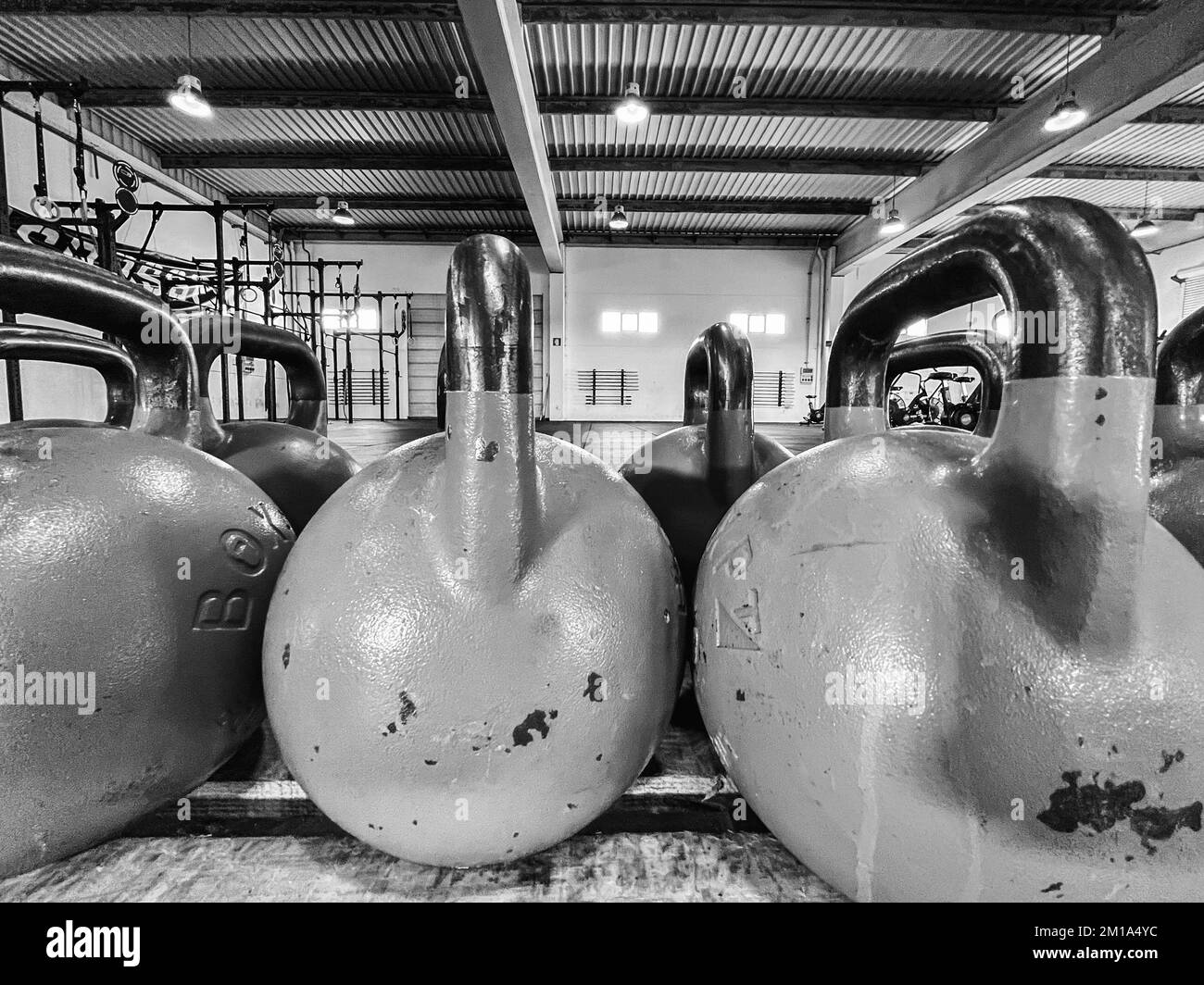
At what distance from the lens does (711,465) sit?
1208 millimetres

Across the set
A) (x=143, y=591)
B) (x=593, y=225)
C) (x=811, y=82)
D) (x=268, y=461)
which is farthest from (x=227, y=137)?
(x=143, y=591)

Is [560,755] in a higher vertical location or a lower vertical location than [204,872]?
higher

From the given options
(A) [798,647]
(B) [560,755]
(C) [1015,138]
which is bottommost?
(B) [560,755]

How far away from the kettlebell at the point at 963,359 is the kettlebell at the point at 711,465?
26 cm

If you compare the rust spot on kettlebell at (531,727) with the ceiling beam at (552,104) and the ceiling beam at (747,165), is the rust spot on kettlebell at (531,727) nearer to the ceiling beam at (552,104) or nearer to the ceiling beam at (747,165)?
the ceiling beam at (552,104)

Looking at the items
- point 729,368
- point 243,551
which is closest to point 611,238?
point 729,368

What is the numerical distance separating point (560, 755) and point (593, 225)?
1349 centimetres

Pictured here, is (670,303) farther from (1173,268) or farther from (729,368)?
(729,368)

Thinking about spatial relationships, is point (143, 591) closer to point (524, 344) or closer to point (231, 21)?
point (524, 344)

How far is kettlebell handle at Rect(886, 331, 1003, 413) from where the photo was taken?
115 cm

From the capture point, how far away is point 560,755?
674 mm

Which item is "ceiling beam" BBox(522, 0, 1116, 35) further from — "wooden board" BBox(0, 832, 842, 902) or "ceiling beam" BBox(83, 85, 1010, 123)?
"wooden board" BBox(0, 832, 842, 902)

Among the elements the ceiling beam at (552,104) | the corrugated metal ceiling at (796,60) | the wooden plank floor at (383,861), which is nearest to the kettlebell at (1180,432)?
the wooden plank floor at (383,861)
